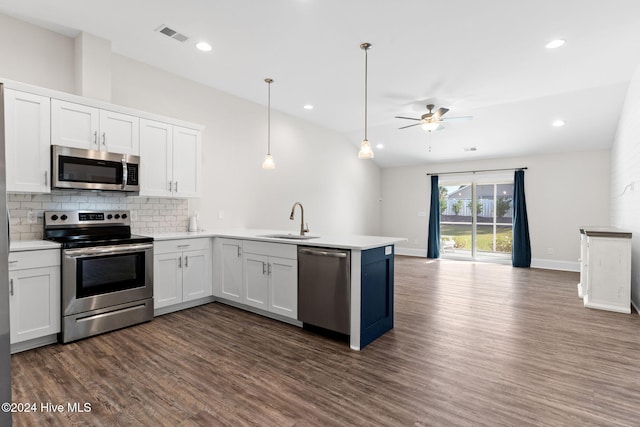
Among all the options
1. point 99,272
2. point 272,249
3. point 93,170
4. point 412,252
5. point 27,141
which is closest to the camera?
point 27,141

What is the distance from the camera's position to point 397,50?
3664 mm

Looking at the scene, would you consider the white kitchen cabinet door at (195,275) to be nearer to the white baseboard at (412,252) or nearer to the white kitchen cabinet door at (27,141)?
the white kitchen cabinet door at (27,141)

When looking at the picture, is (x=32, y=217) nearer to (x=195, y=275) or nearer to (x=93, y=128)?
(x=93, y=128)

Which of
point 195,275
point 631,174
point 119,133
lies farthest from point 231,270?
point 631,174

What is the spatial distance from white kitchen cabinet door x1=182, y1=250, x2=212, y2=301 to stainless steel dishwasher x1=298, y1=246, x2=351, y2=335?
1.49 meters

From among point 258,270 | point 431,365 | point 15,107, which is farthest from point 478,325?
point 15,107

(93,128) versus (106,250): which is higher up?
(93,128)

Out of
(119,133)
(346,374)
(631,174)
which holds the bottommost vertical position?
(346,374)

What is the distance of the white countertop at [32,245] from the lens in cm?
266

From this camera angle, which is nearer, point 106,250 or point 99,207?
point 106,250

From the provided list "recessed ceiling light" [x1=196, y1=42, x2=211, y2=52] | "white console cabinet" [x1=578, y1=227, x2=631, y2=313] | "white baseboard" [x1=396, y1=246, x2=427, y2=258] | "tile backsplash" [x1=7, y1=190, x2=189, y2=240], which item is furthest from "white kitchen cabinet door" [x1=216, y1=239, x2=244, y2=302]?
"white baseboard" [x1=396, y1=246, x2=427, y2=258]

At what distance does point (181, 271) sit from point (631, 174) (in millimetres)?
6100

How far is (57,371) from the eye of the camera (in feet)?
7.96

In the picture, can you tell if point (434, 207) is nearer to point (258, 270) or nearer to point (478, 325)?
point (478, 325)
